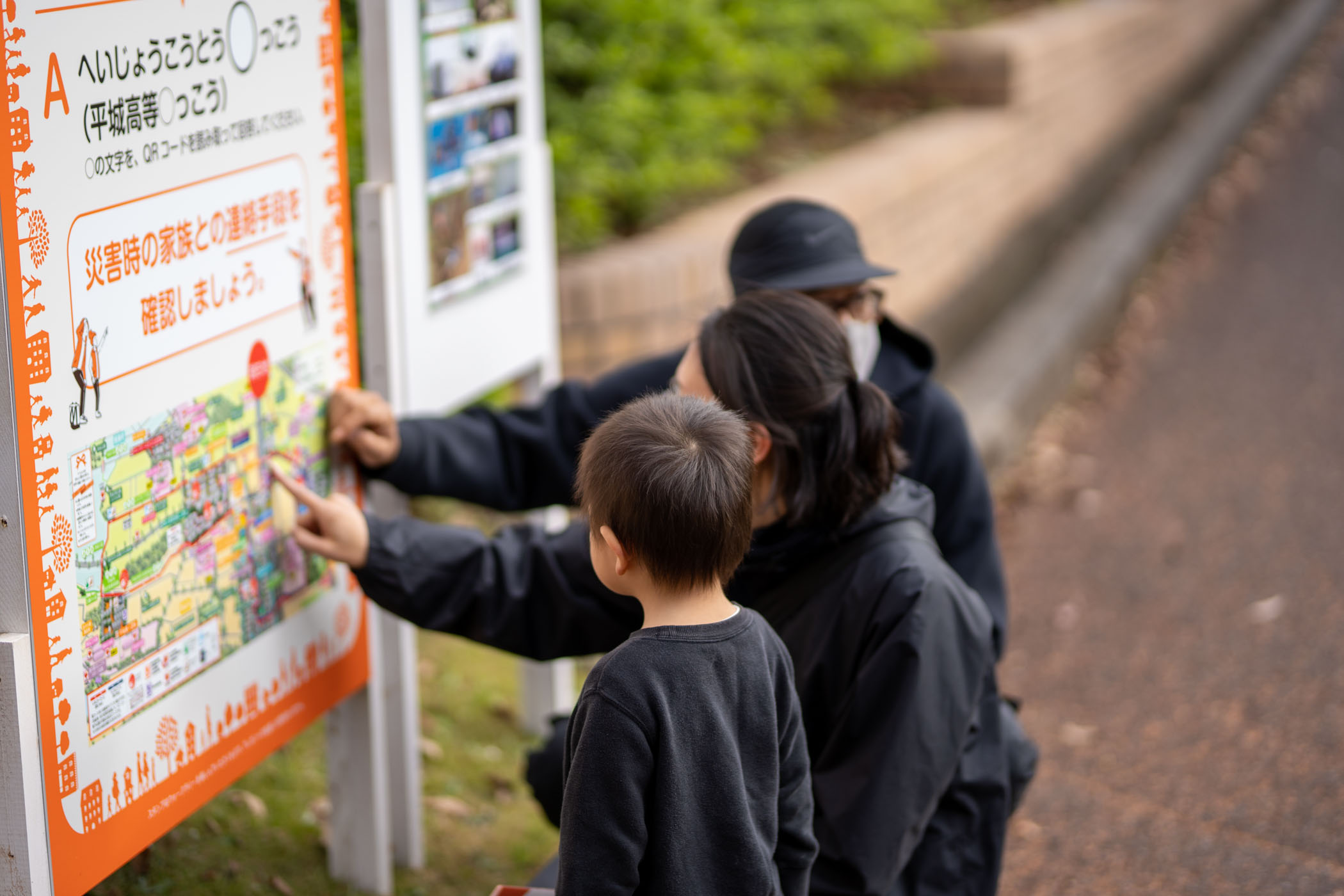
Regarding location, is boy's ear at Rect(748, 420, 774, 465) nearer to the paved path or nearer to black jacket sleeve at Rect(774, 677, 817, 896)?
black jacket sleeve at Rect(774, 677, 817, 896)

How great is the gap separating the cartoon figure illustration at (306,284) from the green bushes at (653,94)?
8.18 feet

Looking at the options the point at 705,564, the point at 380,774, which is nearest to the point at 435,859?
the point at 380,774

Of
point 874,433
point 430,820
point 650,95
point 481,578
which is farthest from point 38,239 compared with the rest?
point 650,95

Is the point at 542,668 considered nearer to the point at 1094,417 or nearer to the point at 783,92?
the point at 1094,417

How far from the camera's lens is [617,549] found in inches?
66.0

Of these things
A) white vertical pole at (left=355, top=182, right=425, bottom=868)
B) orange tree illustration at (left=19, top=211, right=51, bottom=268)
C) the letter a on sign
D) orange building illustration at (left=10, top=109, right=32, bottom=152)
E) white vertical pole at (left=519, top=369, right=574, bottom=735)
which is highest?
the letter a on sign

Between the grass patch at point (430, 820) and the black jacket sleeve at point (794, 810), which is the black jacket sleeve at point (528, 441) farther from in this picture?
the black jacket sleeve at point (794, 810)

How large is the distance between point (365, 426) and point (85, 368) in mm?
756

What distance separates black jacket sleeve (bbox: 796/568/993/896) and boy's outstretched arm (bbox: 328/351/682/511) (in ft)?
3.10

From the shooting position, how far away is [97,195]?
191 cm

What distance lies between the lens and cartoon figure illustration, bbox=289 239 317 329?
7.95 feet

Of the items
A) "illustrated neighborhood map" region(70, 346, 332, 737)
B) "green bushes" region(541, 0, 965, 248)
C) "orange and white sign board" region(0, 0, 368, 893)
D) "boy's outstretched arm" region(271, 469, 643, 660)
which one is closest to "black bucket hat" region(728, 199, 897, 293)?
"boy's outstretched arm" region(271, 469, 643, 660)

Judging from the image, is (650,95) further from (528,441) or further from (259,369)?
(259,369)

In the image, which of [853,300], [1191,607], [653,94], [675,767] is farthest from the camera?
[653,94]
